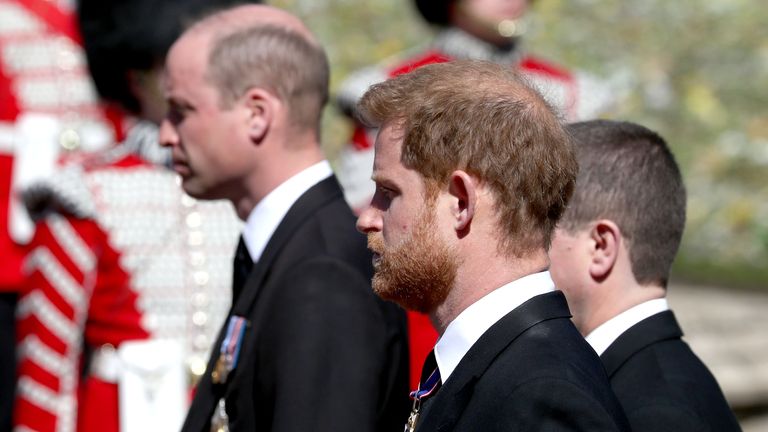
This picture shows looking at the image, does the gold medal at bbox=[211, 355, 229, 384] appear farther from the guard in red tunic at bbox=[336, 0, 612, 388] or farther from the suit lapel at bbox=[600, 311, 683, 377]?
the guard in red tunic at bbox=[336, 0, 612, 388]

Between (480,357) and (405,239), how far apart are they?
0.22 meters

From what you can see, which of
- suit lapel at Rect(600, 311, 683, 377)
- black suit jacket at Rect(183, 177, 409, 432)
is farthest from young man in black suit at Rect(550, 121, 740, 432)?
black suit jacket at Rect(183, 177, 409, 432)

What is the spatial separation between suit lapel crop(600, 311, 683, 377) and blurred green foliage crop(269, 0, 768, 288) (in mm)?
5591

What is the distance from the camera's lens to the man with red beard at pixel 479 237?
2209 mm

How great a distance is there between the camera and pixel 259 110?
10.8 feet

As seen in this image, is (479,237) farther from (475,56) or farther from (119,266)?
(475,56)

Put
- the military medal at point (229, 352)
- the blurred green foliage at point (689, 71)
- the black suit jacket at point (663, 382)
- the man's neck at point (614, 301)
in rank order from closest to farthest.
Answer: the black suit jacket at point (663, 382) → the man's neck at point (614, 301) → the military medal at point (229, 352) → the blurred green foliage at point (689, 71)

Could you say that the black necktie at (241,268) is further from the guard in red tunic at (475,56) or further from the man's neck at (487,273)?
the guard in red tunic at (475,56)

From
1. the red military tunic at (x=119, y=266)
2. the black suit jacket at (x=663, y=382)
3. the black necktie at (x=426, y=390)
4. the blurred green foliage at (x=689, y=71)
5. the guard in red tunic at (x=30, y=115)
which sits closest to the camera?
the black necktie at (x=426, y=390)

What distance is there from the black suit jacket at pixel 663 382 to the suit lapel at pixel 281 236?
2.23 feet

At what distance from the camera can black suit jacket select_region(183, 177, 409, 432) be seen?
2859 mm

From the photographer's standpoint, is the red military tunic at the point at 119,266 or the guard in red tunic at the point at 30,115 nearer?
the red military tunic at the point at 119,266

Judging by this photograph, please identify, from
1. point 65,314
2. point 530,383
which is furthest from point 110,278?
point 530,383

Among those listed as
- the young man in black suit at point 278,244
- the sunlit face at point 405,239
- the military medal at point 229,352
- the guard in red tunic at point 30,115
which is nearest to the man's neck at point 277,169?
the young man in black suit at point 278,244
